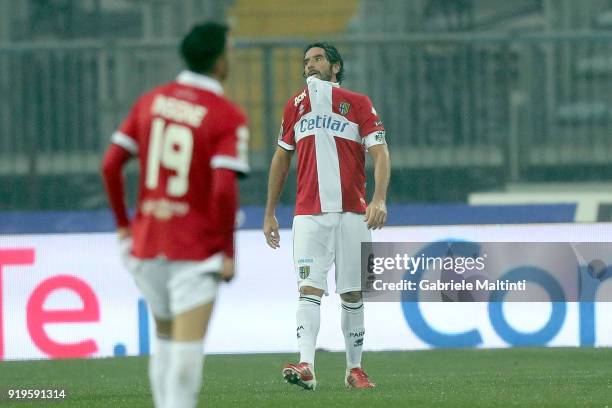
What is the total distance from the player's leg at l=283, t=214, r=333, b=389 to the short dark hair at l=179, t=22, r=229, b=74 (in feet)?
10.9

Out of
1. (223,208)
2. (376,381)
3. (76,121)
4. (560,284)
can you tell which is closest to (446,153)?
(560,284)

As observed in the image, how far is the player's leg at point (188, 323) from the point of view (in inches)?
218

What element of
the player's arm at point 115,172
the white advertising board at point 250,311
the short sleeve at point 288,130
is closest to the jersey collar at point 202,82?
the player's arm at point 115,172

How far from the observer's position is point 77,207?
1505 centimetres

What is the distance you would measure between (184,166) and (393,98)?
9.36 meters

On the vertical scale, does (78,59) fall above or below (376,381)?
above

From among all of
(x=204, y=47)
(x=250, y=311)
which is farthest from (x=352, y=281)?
(x=250, y=311)

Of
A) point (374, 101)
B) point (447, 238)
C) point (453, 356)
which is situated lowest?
point (453, 356)

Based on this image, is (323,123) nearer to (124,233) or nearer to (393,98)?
(124,233)

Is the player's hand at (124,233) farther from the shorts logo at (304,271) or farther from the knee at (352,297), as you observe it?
the knee at (352,297)

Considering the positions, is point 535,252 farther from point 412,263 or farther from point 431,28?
point 431,28

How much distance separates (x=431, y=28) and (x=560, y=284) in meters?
4.68

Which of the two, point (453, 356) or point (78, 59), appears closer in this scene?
point (453, 356)

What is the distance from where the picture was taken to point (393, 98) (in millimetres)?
14836
